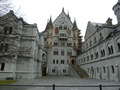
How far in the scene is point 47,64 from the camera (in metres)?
46.0

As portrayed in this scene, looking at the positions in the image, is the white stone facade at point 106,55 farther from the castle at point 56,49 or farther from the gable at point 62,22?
the gable at point 62,22

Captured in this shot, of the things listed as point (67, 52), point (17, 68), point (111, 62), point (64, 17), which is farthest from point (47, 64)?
point (111, 62)

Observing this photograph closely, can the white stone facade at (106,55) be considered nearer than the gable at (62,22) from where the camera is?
Yes

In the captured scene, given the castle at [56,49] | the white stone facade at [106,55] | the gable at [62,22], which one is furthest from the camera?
the gable at [62,22]

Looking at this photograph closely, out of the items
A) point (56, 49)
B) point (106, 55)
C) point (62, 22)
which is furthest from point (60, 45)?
point (106, 55)

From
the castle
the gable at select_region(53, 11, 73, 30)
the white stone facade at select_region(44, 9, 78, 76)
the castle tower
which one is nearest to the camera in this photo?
the castle

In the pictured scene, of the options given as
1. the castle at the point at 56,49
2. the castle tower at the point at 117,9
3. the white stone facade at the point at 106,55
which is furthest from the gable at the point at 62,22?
the castle tower at the point at 117,9

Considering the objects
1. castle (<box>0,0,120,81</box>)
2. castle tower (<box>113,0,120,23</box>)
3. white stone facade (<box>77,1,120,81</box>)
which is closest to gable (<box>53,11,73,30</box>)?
castle (<box>0,0,120,81</box>)

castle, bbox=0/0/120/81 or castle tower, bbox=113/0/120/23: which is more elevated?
castle tower, bbox=113/0/120/23

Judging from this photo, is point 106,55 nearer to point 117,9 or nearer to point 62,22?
point 117,9

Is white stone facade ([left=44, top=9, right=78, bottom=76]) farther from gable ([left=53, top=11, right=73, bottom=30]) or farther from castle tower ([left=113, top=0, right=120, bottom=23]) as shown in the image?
castle tower ([left=113, top=0, right=120, bottom=23])

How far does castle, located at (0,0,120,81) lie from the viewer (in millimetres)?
15302

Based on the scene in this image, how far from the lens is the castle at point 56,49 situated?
15302mm

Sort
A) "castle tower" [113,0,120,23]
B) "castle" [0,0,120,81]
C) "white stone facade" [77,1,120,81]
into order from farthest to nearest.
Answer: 1. "castle tower" [113,0,120,23]
2. "white stone facade" [77,1,120,81]
3. "castle" [0,0,120,81]
